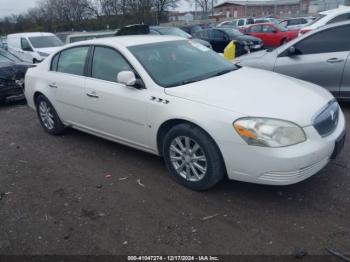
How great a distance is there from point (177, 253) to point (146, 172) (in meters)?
1.51

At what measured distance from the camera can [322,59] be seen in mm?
5664

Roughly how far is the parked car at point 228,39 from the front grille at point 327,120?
457 inches

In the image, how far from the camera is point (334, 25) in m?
5.73

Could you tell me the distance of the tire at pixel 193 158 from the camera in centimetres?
327

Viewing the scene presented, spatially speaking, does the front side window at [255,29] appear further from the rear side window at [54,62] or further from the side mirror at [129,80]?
the side mirror at [129,80]

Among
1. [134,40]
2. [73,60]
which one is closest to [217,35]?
[73,60]

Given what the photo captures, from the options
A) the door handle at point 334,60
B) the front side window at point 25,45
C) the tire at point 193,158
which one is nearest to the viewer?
the tire at point 193,158

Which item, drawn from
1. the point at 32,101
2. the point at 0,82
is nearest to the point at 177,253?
the point at 32,101

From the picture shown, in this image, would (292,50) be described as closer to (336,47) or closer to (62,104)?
(336,47)

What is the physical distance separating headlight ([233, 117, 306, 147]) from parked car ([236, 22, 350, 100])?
3.11 metres

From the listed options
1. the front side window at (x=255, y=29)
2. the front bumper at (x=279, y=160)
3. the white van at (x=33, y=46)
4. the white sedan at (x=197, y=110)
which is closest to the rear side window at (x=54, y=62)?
the white sedan at (x=197, y=110)

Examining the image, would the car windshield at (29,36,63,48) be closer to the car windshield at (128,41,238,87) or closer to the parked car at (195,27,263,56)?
the parked car at (195,27,263,56)

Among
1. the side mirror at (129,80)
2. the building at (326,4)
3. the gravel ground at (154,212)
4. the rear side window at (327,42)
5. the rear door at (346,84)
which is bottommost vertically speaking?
the gravel ground at (154,212)

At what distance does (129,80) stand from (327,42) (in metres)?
3.78
